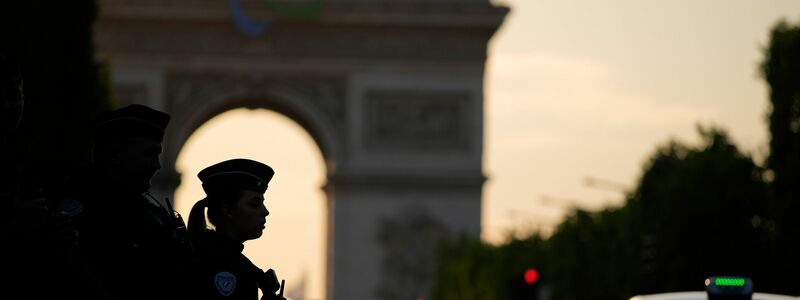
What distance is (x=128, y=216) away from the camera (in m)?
5.78

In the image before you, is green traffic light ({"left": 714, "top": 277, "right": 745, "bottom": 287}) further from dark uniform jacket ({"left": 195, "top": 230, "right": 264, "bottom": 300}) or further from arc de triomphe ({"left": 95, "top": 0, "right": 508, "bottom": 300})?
arc de triomphe ({"left": 95, "top": 0, "right": 508, "bottom": 300})

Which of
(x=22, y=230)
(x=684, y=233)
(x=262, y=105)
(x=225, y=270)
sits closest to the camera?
(x=22, y=230)

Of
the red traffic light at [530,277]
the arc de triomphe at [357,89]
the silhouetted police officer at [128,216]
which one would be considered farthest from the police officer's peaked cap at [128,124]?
the arc de triomphe at [357,89]

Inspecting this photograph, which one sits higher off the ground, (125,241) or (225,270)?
(225,270)

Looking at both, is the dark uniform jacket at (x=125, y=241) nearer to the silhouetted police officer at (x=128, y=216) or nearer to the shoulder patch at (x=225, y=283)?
the silhouetted police officer at (x=128, y=216)

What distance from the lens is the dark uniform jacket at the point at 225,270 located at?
6.45 metres

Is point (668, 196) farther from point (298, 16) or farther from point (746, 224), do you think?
point (298, 16)

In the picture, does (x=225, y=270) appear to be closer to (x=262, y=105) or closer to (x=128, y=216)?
(x=128, y=216)

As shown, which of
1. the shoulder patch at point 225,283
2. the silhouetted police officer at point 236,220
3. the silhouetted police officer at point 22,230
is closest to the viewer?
the silhouetted police officer at point 22,230

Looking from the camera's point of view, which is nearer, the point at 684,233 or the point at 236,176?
the point at 236,176

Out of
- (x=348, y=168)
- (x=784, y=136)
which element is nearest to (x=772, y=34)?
(x=784, y=136)

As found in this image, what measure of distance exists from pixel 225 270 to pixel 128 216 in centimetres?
86

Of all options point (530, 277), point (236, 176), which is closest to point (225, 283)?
point (236, 176)

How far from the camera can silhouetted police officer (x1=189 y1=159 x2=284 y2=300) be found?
6.67 meters
